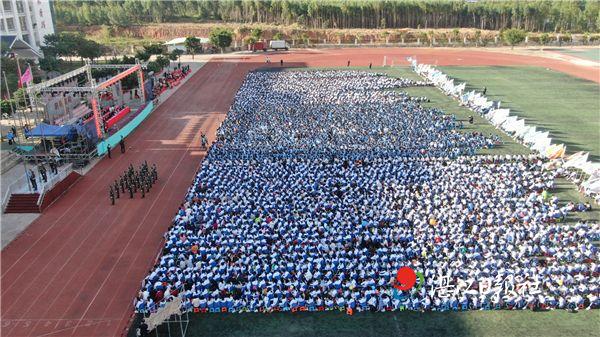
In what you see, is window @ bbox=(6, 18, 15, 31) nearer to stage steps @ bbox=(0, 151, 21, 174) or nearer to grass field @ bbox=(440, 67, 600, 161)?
stage steps @ bbox=(0, 151, 21, 174)

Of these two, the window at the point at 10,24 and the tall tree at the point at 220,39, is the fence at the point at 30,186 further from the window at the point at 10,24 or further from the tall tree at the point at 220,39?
the tall tree at the point at 220,39

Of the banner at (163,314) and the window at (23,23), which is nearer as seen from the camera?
the banner at (163,314)

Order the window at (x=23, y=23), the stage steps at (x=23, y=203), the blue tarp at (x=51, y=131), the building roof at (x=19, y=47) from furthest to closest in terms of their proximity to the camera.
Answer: the window at (x=23, y=23), the building roof at (x=19, y=47), the blue tarp at (x=51, y=131), the stage steps at (x=23, y=203)

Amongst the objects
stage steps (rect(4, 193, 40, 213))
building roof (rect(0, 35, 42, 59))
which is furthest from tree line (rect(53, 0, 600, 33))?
stage steps (rect(4, 193, 40, 213))

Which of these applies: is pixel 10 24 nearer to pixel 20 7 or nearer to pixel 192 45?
pixel 20 7

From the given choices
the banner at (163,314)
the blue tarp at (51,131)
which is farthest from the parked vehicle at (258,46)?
the banner at (163,314)

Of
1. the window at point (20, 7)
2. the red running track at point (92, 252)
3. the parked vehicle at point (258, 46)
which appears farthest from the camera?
the parked vehicle at point (258, 46)

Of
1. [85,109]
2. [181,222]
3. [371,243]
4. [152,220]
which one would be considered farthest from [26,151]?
[371,243]
